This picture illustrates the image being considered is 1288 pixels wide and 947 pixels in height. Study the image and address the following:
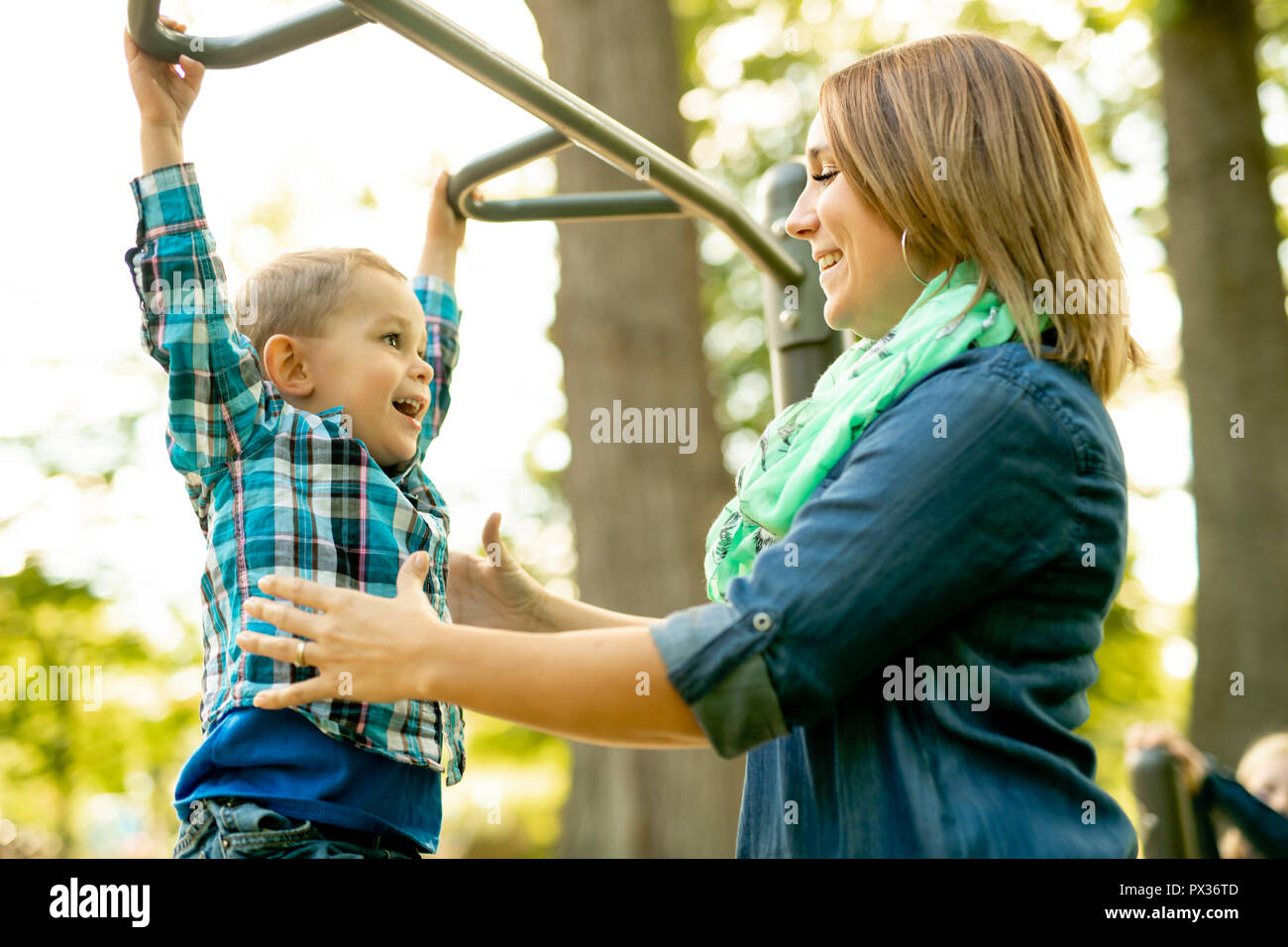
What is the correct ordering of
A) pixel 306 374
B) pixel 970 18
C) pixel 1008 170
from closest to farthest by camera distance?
pixel 1008 170
pixel 306 374
pixel 970 18

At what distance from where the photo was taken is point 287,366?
1.64 meters

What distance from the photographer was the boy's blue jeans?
1360mm

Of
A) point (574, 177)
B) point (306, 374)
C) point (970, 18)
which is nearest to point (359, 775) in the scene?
point (306, 374)

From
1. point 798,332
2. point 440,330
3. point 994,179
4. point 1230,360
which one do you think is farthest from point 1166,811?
point 1230,360

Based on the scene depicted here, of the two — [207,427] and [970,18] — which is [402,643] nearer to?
[207,427]

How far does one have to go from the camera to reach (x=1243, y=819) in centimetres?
240

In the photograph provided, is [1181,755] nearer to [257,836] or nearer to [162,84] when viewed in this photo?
[257,836]

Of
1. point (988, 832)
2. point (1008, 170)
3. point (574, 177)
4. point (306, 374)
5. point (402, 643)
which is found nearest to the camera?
point (402, 643)

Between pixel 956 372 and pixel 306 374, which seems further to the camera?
pixel 306 374

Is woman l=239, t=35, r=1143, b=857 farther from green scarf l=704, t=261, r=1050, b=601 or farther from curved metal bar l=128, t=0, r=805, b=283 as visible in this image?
curved metal bar l=128, t=0, r=805, b=283

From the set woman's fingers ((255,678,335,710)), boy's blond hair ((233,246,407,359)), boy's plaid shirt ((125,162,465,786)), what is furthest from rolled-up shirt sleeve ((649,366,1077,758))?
boy's blond hair ((233,246,407,359))

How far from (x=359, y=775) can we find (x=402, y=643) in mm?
412

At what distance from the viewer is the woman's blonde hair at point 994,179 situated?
1392mm
